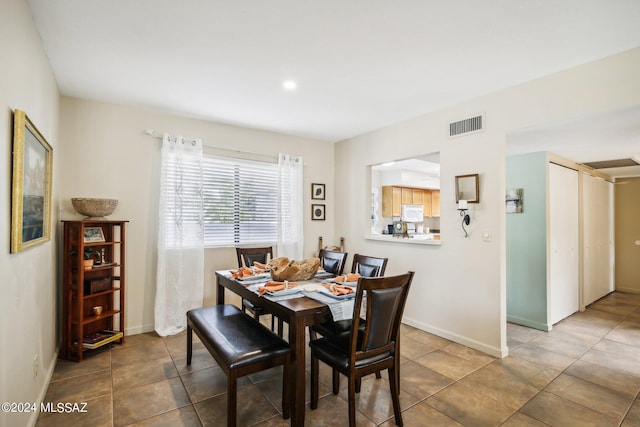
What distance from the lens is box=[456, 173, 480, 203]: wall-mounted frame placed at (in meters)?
3.13

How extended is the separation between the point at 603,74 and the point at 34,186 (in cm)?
418

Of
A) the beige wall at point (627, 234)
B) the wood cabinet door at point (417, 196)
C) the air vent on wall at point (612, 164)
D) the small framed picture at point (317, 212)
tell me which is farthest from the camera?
the wood cabinet door at point (417, 196)

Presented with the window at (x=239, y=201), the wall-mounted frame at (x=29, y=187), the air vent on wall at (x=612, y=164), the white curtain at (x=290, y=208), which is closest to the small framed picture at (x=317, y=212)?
the white curtain at (x=290, y=208)

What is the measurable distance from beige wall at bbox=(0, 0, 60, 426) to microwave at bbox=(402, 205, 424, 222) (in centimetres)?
616

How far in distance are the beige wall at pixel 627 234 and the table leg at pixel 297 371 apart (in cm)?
701

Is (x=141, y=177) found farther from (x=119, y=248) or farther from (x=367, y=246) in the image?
(x=367, y=246)

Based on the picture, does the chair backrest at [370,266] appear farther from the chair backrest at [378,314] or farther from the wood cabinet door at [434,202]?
the wood cabinet door at [434,202]

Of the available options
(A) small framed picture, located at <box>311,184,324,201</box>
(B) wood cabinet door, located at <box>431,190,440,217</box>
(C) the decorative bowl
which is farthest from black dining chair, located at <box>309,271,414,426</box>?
(B) wood cabinet door, located at <box>431,190,440,217</box>

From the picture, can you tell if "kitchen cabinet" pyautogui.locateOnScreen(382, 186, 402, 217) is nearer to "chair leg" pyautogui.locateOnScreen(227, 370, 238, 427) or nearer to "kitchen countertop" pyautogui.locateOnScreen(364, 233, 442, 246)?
"kitchen countertop" pyautogui.locateOnScreen(364, 233, 442, 246)

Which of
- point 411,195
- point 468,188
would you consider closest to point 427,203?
point 411,195

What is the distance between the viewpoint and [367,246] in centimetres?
450

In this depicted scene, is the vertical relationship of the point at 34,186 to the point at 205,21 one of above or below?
below

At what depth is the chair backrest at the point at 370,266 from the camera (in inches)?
111

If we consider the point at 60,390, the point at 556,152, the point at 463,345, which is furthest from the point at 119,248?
the point at 556,152
